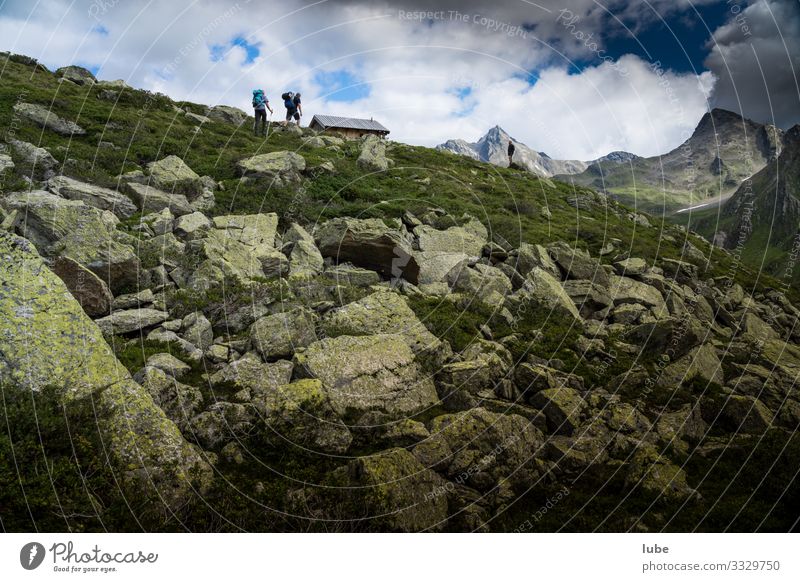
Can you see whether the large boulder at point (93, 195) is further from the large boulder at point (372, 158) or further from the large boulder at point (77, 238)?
the large boulder at point (372, 158)

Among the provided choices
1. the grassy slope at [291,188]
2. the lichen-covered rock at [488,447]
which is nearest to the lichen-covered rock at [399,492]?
the lichen-covered rock at [488,447]

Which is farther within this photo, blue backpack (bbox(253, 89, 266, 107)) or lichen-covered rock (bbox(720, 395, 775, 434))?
blue backpack (bbox(253, 89, 266, 107))

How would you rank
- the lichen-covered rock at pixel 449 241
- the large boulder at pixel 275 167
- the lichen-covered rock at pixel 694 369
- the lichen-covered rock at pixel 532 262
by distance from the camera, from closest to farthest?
the lichen-covered rock at pixel 694 369 < the lichen-covered rock at pixel 532 262 < the lichen-covered rock at pixel 449 241 < the large boulder at pixel 275 167

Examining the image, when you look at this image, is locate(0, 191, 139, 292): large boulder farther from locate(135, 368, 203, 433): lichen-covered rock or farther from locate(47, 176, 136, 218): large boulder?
locate(135, 368, 203, 433): lichen-covered rock

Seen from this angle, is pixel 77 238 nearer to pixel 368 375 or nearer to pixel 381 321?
pixel 381 321

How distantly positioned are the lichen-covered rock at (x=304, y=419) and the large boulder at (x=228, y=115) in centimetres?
3633

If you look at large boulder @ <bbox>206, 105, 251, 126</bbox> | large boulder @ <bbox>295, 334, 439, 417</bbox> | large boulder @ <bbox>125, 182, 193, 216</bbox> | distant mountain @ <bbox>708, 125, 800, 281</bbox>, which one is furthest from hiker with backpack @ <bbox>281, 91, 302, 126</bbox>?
distant mountain @ <bbox>708, 125, 800, 281</bbox>

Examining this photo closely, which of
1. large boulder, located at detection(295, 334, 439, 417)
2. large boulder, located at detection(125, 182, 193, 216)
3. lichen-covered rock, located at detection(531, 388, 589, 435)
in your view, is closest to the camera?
lichen-covered rock, located at detection(531, 388, 589, 435)

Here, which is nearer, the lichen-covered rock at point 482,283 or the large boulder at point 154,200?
the lichen-covered rock at point 482,283

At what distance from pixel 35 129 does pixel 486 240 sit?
953 inches

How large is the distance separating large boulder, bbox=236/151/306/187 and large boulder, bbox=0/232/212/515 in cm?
1733

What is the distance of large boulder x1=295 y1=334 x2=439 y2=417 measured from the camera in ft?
32.4

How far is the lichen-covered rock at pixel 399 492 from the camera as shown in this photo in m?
6.96

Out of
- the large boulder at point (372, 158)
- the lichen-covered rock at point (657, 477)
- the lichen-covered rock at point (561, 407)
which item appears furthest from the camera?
the large boulder at point (372, 158)
